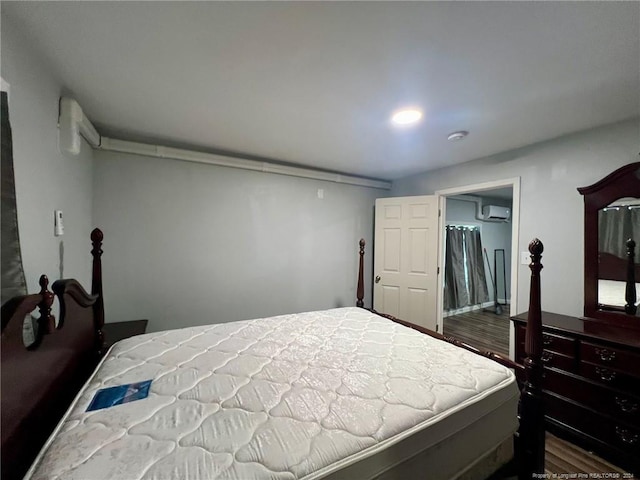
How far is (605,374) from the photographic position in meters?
1.60

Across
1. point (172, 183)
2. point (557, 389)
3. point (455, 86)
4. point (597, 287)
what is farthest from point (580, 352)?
point (172, 183)

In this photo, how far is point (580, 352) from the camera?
67.4 inches

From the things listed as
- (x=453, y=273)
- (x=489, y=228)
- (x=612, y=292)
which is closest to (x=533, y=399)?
(x=612, y=292)

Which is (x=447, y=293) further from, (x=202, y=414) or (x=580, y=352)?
(x=202, y=414)

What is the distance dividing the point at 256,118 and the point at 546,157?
248 centimetres

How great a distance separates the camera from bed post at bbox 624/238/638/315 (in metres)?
1.75

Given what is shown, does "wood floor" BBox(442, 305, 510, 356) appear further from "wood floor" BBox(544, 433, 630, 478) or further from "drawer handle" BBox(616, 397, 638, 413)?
"drawer handle" BBox(616, 397, 638, 413)

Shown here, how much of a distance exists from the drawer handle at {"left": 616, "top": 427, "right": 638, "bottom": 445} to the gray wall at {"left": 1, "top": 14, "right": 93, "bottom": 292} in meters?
3.29

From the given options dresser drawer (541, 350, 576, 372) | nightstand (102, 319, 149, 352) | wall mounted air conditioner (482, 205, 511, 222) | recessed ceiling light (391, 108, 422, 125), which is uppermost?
recessed ceiling light (391, 108, 422, 125)

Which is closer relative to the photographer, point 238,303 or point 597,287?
point 597,287

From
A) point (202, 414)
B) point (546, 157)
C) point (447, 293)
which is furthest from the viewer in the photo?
point (447, 293)

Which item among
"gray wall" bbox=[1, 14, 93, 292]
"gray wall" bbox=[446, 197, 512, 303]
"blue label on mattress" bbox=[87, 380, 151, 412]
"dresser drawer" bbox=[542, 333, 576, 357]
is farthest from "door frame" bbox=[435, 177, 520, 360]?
"gray wall" bbox=[1, 14, 93, 292]

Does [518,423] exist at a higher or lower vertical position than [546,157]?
lower

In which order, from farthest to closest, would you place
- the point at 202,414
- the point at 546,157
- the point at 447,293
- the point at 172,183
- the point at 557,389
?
the point at 447,293, the point at 172,183, the point at 546,157, the point at 557,389, the point at 202,414
